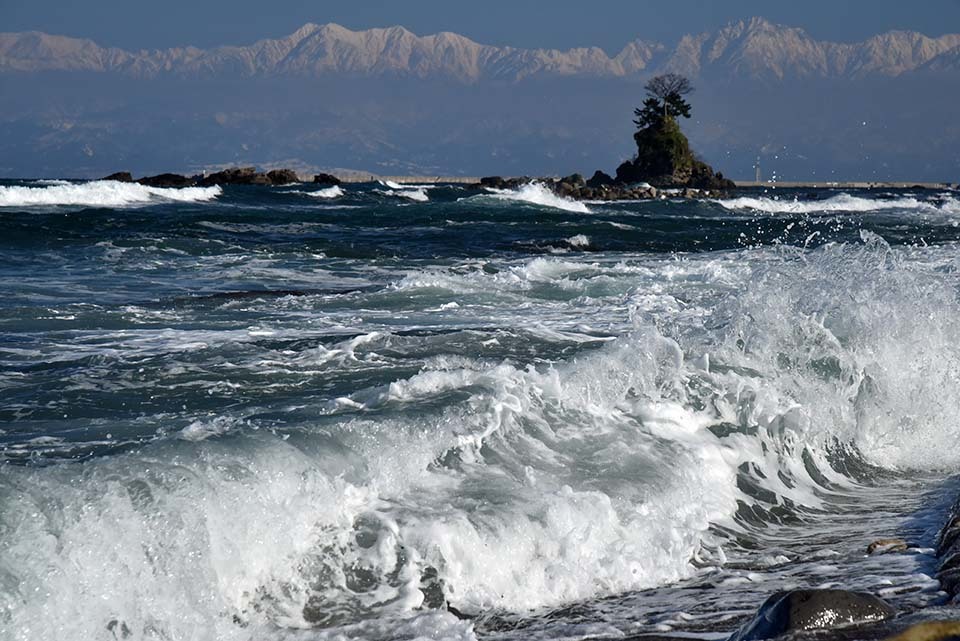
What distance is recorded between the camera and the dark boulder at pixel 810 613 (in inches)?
149

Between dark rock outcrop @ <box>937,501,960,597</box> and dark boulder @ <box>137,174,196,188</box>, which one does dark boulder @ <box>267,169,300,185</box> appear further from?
dark rock outcrop @ <box>937,501,960,597</box>

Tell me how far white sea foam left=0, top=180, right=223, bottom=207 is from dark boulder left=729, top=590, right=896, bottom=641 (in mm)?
32912

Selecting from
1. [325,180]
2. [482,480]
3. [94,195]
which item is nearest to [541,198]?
[94,195]

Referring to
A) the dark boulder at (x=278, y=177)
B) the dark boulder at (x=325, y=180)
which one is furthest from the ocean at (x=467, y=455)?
the dark boulder at (x=325, y=180)

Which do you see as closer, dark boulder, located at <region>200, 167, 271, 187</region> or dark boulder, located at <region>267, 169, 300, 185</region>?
dark boulder, located at <region>200, 167, 271, 187</region>

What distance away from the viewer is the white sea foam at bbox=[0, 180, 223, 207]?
35.1m

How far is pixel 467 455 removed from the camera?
6.28 m

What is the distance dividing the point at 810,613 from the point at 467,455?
274 centimetres

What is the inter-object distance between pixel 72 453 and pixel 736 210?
43163 mm

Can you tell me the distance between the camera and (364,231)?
2709 cm

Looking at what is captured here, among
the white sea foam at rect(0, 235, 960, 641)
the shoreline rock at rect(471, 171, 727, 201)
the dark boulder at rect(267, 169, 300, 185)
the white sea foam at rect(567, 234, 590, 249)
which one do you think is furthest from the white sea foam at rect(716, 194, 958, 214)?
the white sea foam at rect(0, 235, 960, 641)

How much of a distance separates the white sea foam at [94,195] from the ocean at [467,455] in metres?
23.2

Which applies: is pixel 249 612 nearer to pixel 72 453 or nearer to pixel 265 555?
pixel 265 555

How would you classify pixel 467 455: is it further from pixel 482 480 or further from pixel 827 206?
pixel 827 206
